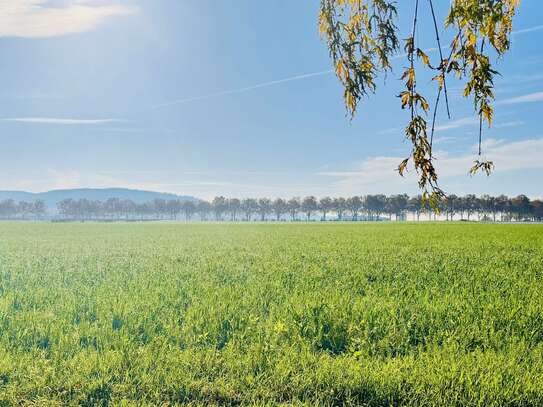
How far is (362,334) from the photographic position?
25.7 feet

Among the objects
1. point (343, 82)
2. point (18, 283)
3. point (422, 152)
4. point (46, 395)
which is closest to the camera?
point (422, 152)

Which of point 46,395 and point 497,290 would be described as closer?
point 46,395

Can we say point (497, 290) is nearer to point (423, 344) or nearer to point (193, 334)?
point (423, 344)

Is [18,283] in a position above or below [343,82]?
below

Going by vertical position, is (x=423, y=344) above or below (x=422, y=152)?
below

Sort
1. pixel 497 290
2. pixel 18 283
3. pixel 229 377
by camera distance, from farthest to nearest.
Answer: pixel 18 283 < pixel 497 290 < pixel 229 377

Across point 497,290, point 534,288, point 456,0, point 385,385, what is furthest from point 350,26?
point 534,288

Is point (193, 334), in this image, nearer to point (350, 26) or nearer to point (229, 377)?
point (229, 377)

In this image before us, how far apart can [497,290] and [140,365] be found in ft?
29.9

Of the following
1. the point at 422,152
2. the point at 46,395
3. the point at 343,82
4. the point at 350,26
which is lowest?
the point at 46,395

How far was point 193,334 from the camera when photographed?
7898mm

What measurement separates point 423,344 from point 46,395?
559 cm

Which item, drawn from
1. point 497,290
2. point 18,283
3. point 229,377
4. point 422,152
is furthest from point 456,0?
point 18,283

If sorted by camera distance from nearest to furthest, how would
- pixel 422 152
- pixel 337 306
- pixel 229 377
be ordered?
pixel 422 152
pixel 229 377
pixel 337 306
